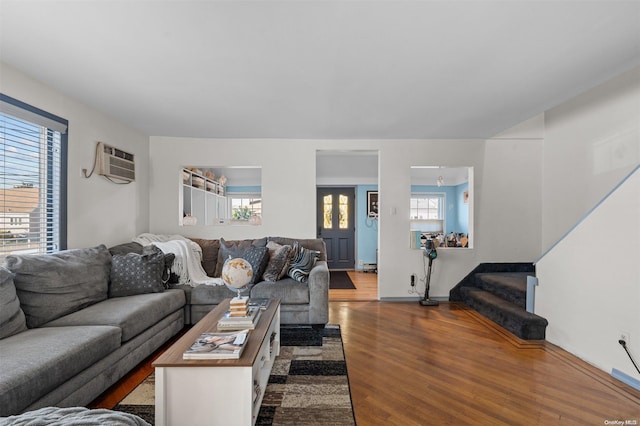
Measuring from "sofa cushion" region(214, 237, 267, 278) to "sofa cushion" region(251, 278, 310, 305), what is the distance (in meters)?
0.61

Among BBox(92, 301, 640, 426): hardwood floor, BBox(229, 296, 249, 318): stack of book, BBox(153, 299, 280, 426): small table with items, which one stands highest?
BBox(229, 296, 249, 318): stack of book

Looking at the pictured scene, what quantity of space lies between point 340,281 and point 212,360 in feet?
14.7

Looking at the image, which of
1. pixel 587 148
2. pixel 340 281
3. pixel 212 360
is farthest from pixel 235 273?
pixel 587 148

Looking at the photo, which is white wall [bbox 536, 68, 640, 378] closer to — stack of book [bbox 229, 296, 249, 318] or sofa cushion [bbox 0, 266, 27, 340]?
stack of book [bbox 229, 296, 249, 318]

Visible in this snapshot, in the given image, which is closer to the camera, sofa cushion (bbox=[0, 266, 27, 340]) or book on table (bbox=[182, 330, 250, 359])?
book on table (bbox=[182, 330, 250, 359])

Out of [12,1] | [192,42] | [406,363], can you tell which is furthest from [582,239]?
[12,1]

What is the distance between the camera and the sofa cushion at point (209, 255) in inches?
151

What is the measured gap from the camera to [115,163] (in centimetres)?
350

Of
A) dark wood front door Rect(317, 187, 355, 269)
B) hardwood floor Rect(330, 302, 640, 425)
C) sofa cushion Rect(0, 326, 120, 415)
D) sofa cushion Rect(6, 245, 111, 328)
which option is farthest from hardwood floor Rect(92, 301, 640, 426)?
dark wood front door Rect(317, 187, 355, 269)

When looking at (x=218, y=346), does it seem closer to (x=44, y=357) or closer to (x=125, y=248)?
(x=44, y=357)

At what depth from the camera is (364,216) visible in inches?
282

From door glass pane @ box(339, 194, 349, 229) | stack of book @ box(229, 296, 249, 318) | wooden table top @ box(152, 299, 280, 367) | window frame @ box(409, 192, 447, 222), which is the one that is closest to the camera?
wooden table top @ box(152, 299, 280, 367)

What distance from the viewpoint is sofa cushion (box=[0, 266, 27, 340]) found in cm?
183

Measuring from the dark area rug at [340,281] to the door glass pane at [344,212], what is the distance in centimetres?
113
